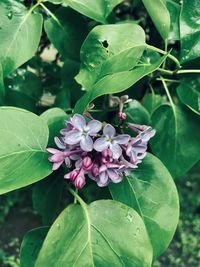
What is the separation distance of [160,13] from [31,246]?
59 cm

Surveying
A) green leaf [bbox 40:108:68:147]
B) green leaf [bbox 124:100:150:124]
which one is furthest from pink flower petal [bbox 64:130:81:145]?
green leaf [bbox 124:100:150:124]

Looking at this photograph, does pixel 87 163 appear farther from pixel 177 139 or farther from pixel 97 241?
pixel 177 139

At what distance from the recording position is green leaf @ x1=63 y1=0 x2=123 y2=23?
1.23 meters

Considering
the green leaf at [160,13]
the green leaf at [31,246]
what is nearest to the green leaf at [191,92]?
the green leaf at [160,13]

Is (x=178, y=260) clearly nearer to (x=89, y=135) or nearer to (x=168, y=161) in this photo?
(x=168, y=161)

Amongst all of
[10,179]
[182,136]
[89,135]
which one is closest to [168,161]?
[182,136]

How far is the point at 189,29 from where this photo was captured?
49.5 inches

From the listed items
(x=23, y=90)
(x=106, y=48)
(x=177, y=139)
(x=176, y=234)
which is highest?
(x=106, y=48)

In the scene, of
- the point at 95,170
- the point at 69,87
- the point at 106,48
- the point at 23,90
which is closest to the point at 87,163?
the point at 95,170

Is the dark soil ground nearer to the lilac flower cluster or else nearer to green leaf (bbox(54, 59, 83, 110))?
green leaf (bbox(54, 59, 83, 110))

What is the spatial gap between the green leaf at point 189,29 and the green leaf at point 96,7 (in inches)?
5.9

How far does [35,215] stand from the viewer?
258cm

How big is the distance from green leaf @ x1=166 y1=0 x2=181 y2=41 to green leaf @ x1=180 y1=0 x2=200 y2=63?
38 mm

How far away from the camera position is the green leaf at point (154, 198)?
116 centimetres
